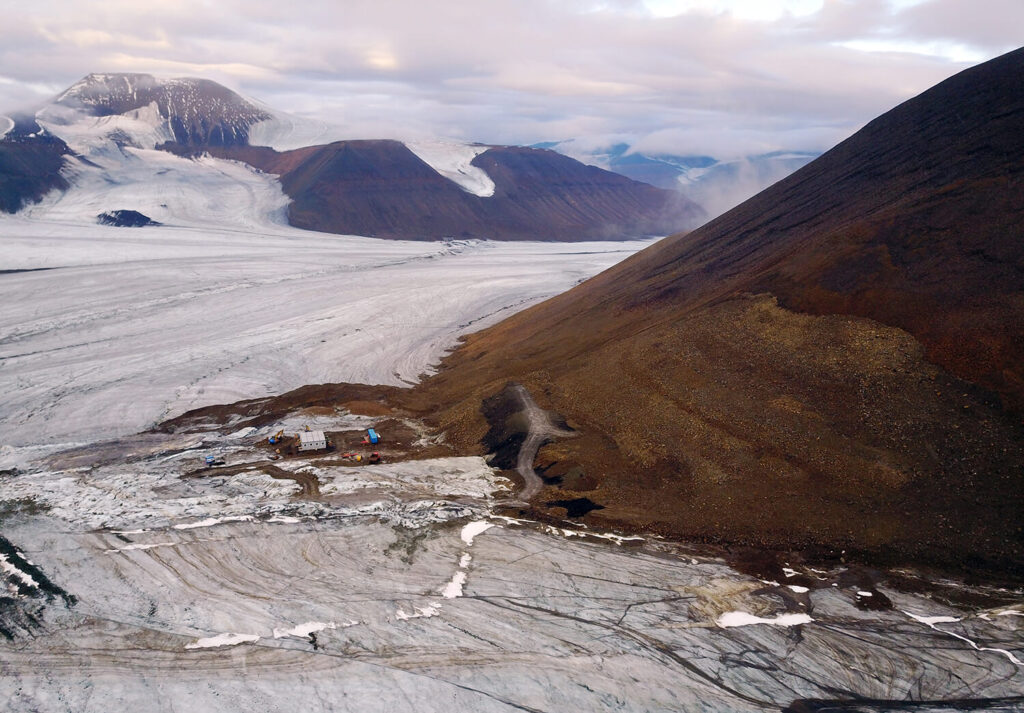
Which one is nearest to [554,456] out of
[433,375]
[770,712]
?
[770,712]

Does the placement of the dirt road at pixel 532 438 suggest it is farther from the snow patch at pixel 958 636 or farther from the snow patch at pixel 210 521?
the snow patch at pixel 958 636

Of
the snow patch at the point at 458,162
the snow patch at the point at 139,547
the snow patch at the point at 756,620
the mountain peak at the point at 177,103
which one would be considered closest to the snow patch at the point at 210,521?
the snow patch at the point at 139,547

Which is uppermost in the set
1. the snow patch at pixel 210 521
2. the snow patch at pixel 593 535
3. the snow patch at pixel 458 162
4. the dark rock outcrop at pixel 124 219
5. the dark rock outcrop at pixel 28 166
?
the snow patch at pixel 458 162

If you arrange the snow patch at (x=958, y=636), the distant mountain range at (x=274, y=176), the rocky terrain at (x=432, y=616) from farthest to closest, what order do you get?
the distant mountain range at (x=274, y=176), the snow patch at (x=958, y=636), the rocky terrain at (x=432, y=616)

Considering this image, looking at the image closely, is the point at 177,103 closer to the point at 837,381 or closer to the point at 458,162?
the point at 458,162

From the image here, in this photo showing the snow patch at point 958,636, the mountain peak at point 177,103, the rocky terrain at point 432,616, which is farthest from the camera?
the mountain peak at point 177,103
